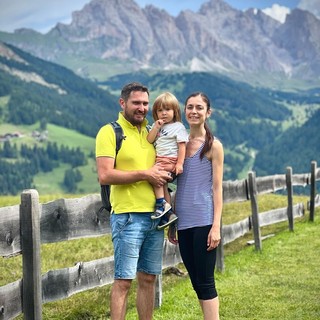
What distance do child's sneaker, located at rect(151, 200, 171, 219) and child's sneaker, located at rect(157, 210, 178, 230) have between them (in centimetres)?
9

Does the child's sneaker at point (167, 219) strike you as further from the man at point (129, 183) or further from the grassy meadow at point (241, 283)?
the grassy meadow at point (241, 283)

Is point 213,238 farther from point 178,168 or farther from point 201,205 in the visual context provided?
point 178,168

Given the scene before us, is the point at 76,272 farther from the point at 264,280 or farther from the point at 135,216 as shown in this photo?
the point at 264,280

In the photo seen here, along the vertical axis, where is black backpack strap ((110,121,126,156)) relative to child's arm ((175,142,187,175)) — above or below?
above

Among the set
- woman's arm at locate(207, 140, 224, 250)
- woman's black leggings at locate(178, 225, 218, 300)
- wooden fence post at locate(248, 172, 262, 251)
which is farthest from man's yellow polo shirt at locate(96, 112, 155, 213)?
wooden fence post at locate(248, 172, 262, 251)

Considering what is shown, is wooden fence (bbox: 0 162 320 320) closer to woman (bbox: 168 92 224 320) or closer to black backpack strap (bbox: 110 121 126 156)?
black backpack strap (bbox: 110 121 126 156)

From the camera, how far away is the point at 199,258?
6090 millimetres

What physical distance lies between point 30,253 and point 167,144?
1.95 m

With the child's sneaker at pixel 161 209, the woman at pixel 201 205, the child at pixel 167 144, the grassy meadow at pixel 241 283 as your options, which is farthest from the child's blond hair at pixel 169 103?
the grassy meadow at pixel 241 283

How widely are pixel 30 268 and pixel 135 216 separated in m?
1.35

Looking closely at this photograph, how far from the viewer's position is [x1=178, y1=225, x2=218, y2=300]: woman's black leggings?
6.07 m

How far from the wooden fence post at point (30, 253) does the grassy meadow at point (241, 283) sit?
2.21m

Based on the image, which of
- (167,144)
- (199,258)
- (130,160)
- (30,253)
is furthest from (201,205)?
(30,253)

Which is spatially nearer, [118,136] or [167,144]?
[118,136]
